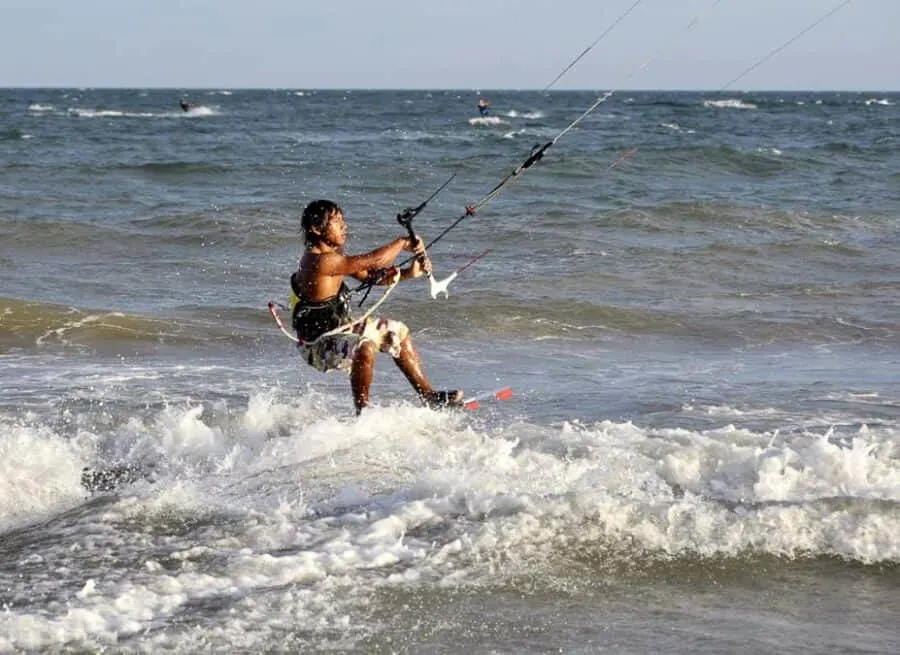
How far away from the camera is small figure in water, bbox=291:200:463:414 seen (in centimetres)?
704

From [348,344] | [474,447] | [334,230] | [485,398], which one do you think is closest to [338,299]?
[348,344]

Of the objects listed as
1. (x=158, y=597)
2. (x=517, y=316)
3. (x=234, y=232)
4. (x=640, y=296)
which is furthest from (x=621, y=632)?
(x=234, y=232)

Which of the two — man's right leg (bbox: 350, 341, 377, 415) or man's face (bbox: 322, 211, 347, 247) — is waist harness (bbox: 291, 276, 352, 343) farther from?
man's face (bbox: 322, 211, 347, 247)

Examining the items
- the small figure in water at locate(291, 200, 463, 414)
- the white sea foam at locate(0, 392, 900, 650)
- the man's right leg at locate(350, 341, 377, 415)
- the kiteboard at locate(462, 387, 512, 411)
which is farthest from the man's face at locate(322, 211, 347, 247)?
the kiteboard at locate(462, 387, 512, 411)

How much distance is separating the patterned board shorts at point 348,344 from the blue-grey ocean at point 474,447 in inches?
13.7

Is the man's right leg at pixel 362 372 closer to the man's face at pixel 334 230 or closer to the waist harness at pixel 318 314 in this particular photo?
the waist harness at pixel 318 314

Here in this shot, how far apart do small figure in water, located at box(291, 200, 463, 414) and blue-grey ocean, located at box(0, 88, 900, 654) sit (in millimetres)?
319

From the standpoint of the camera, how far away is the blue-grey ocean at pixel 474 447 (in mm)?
4719

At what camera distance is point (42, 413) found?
7965 millimetres

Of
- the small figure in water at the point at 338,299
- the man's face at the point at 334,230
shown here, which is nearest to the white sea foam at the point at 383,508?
the small figure in water at the point at 338,299

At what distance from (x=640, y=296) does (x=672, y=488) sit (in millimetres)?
6740

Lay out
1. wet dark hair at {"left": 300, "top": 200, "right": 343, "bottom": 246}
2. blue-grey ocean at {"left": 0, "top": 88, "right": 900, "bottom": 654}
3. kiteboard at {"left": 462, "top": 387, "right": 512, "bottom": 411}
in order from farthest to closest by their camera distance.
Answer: kiteboard at {"left": 462, "top": 387, "right": 512, "bottom": 411}
wet dark hair at {"left": 300, "top": 200, "right": 343, "bottom": 246}
blue-grey ocean at {"left": 0, "top": 88, "right": 900, "bottom": 654}

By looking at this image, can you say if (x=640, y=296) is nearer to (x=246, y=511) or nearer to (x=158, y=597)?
(x=246, y=511)

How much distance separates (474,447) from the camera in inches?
268
